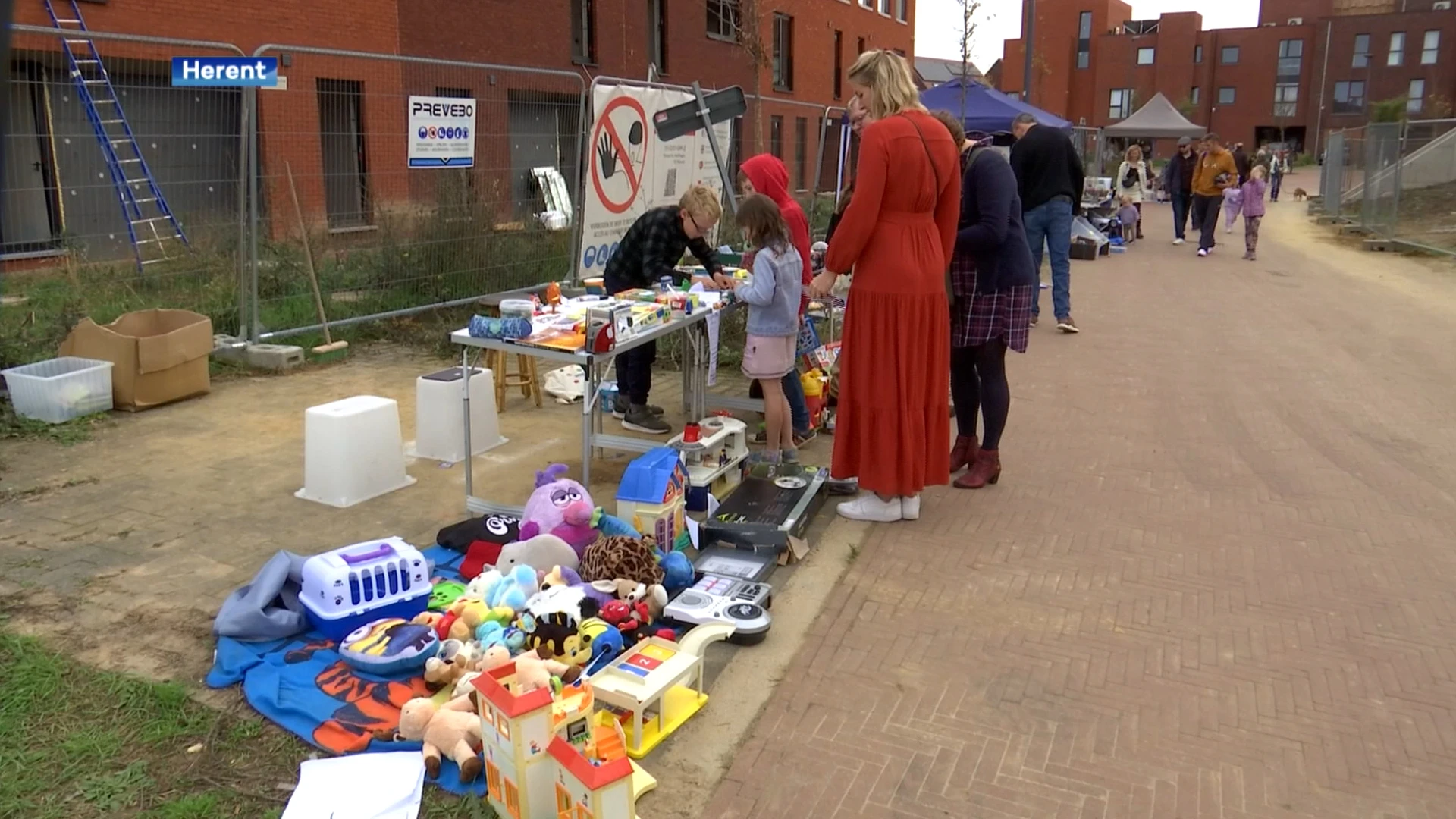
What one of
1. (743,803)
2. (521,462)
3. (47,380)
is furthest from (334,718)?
(47,380)

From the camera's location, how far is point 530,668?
3.16 meters

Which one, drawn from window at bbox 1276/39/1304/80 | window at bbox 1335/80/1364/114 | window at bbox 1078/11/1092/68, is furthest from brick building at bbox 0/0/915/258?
window at bbox 1335/80/1364/114

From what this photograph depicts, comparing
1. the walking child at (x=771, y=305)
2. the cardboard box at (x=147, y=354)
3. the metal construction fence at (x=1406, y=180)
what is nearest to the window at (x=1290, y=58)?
the metal construction fence at (x=1406, y=180)

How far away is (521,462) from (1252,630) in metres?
3.72

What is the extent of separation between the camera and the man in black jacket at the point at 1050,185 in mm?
9742

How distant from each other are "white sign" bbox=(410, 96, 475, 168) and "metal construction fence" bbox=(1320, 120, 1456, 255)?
585 inches

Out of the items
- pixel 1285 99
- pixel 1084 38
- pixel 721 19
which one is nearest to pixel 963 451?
pixel 721 19

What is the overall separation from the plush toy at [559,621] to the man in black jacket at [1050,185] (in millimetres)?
7092

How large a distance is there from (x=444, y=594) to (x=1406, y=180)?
905 inches

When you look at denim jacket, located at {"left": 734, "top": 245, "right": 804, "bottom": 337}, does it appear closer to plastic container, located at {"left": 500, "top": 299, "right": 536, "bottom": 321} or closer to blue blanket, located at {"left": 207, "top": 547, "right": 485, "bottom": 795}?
plastic container, located at {"left": 500, "top": 299, "right": 536, "bottom": 321}

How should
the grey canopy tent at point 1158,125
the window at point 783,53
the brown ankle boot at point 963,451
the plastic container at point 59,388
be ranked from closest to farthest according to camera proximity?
the brown ankle boot at point 963,451 < the plastic container at point 59,388 < the grey canopy tent at point 1158,125 < the window at point 783,53

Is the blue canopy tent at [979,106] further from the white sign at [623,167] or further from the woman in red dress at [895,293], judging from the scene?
the woman in red dress at [895,293]

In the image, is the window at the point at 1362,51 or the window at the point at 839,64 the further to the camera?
the window at the point at 1362,51

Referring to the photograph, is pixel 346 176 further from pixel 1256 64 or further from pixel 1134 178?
pixel 1256 64
